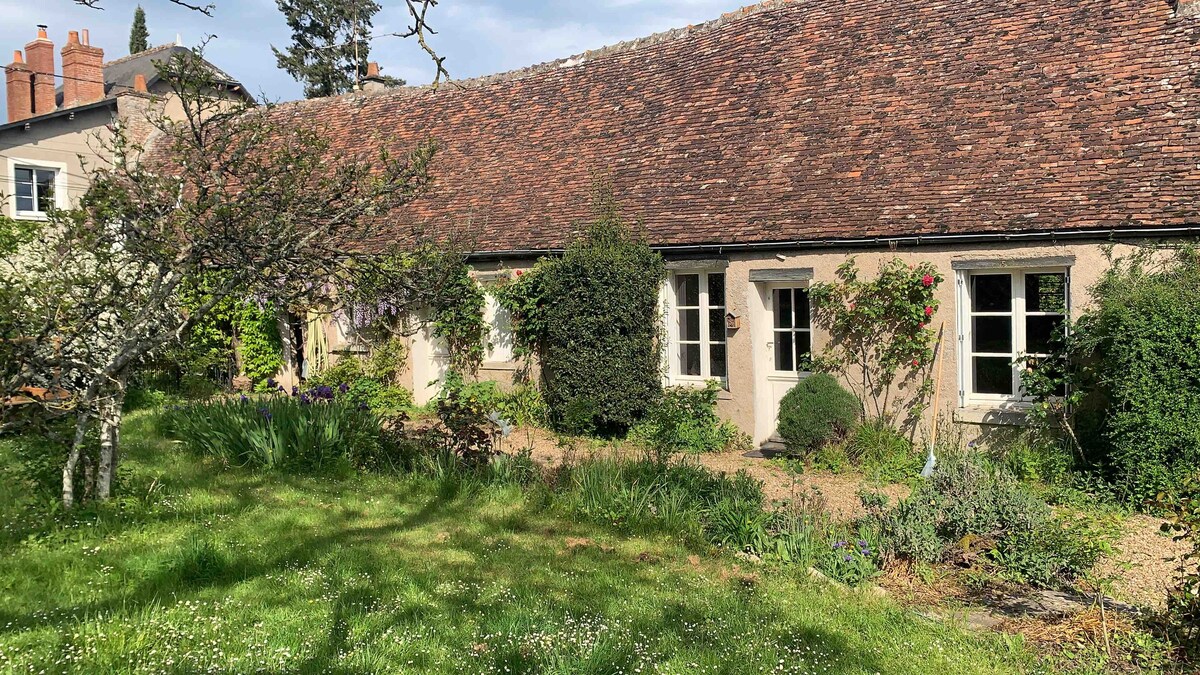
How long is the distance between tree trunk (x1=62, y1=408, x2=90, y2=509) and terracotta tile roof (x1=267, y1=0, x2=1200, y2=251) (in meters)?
3.14

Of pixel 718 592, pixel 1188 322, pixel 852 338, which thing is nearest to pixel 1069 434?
pixel 1188 322

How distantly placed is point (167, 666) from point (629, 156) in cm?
1074

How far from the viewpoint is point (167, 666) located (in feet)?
13.4

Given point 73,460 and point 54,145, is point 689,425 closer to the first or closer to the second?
point 73,460

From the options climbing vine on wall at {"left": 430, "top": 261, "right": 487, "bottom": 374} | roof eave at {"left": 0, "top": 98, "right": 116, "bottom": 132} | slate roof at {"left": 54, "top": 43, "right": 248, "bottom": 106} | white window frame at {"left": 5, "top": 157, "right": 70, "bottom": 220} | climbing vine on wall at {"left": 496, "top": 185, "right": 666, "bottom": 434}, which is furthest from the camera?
slate roof at {"left": 54, "top": 43, "right": 248, "bottom": 106}

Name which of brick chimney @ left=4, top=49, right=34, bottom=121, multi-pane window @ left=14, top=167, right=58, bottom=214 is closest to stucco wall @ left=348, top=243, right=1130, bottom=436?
multi-pane window @ left=14, top=167, right=58, bottom=214

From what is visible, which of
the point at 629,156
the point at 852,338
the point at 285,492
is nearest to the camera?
the point at 285,492

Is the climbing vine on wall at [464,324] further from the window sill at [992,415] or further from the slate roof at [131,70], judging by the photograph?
the slate roof at [131,70]

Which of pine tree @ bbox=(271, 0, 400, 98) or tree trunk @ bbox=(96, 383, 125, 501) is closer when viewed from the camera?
tree trunk @ bbox=(96, 383, 125, 501)

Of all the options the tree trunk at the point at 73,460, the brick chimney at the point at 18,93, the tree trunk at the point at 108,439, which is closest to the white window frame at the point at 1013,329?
the tree trunk at the point at 108,439

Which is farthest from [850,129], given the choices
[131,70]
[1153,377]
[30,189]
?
[131,70]

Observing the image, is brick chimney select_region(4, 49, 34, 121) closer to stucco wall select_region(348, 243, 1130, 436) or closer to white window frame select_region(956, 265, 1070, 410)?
stucco wall select_region(348, 243, 1130, 436)

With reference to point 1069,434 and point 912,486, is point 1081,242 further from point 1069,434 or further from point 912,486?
point 912,486

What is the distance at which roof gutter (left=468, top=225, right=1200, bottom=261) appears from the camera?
8789mm
